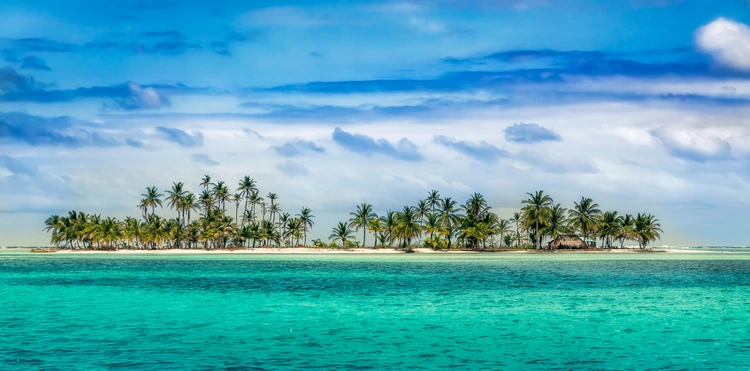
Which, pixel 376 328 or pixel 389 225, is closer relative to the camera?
pixel 376 328

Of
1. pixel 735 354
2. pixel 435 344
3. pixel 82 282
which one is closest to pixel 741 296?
pixel 735 354

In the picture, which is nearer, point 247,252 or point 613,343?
point 613,343

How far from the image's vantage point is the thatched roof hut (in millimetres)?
148000

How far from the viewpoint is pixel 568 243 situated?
148125 mm

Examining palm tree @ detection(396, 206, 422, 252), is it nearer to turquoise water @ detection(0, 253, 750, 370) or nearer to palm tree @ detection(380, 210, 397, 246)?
palm tree @ detection(380, 210, 397, 246)

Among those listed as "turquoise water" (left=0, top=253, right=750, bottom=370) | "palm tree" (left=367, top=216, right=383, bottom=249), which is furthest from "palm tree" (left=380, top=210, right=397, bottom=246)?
"turquoise water" (left=0, top=253, right=750, bottom=370)

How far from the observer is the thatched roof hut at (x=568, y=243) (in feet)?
486

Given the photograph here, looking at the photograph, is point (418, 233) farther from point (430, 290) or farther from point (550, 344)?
point (550, 344)

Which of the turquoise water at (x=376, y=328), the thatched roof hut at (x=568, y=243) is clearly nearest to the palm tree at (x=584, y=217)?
the thatched roof hut at (x=568, y=243)

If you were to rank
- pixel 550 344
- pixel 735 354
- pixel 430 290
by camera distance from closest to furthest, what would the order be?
pixel 735 354 → pixel 550 344 → pixel 430 290

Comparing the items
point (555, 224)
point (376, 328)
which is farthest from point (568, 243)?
point (376, 328)

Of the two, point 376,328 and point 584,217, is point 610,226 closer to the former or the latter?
point 584,217

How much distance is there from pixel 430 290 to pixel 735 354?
24085mm

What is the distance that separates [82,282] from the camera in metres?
53.3
